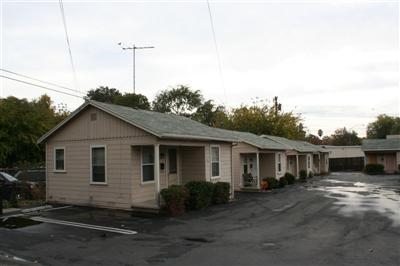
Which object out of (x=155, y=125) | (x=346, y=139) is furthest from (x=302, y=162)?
(x=346, y=139)

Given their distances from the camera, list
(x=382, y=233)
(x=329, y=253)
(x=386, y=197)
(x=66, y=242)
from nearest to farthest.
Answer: (x=329, y=253) → (x=66, y=242) → (x=382, y=233) → (x=386, y=197)

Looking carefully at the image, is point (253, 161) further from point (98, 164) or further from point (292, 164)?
point (98, 164)

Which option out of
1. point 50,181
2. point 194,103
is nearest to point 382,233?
point 50,181

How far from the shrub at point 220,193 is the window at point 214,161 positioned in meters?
0.90

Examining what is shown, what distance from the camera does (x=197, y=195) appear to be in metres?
18.2

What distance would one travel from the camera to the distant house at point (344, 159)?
63.8 m

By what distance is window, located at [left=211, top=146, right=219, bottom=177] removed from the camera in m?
21.7

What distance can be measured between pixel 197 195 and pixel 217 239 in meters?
6.05

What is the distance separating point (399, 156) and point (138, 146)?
41699mm

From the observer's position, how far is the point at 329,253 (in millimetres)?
10273

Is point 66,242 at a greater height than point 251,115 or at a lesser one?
lesser

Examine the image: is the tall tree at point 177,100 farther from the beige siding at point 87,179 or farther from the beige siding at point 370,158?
the beige siding at point 87,179

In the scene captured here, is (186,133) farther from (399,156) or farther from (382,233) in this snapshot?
(399,156)

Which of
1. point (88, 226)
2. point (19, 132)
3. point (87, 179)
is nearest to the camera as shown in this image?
point (88, 226)
